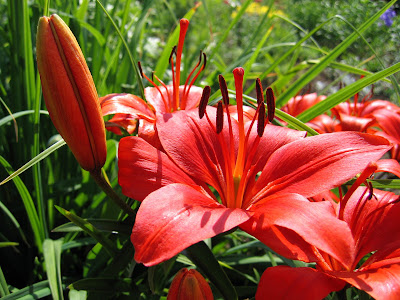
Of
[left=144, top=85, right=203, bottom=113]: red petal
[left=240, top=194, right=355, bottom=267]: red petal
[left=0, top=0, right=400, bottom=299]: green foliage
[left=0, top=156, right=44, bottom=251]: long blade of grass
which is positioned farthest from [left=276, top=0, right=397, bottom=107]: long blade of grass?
[left=0, top=156, right=44, bottom=251]: long blade of grass

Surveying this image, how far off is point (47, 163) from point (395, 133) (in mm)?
815

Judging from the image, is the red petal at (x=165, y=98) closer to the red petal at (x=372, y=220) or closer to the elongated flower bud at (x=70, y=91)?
the elongated flower bud at (x=70, y=91)

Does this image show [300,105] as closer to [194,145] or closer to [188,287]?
[194,145]

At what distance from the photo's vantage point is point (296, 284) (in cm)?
49

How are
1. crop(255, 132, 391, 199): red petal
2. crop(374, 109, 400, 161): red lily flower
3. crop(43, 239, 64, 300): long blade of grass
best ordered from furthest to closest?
crop(374, 109, 400, 161): red lily flower, crop(43, 239, 64, 300): long blade of grass, crop(255, 132, 391, 199): red petal

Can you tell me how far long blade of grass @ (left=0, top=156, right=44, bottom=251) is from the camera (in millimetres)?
771

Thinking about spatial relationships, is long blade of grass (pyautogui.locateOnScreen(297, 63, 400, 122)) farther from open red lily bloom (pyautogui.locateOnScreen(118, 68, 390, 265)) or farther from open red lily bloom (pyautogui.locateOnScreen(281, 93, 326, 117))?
open red lily bloom (pyautogui.locateOnScreen(281, 93, 326, 117))

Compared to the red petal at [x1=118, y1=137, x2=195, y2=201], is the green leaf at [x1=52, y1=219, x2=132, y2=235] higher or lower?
lower

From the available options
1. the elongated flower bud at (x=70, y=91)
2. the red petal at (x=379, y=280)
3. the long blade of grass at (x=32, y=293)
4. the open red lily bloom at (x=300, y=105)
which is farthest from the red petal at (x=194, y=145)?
the open red lily bloom at (x=300, y=105)

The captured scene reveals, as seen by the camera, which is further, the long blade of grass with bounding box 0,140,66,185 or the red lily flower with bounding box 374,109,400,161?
the red lily flower with bounding box 374,109,400,161

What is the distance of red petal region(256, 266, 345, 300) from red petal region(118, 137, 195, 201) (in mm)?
190

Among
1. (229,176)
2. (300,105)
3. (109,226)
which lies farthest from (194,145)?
(300,105)

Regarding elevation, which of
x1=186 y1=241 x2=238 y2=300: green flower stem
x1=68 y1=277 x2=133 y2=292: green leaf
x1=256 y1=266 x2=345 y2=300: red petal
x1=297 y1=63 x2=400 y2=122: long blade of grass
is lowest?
x1=68 y1=277 x2=133 y2=292: green leaf

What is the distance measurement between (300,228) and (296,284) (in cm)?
7
